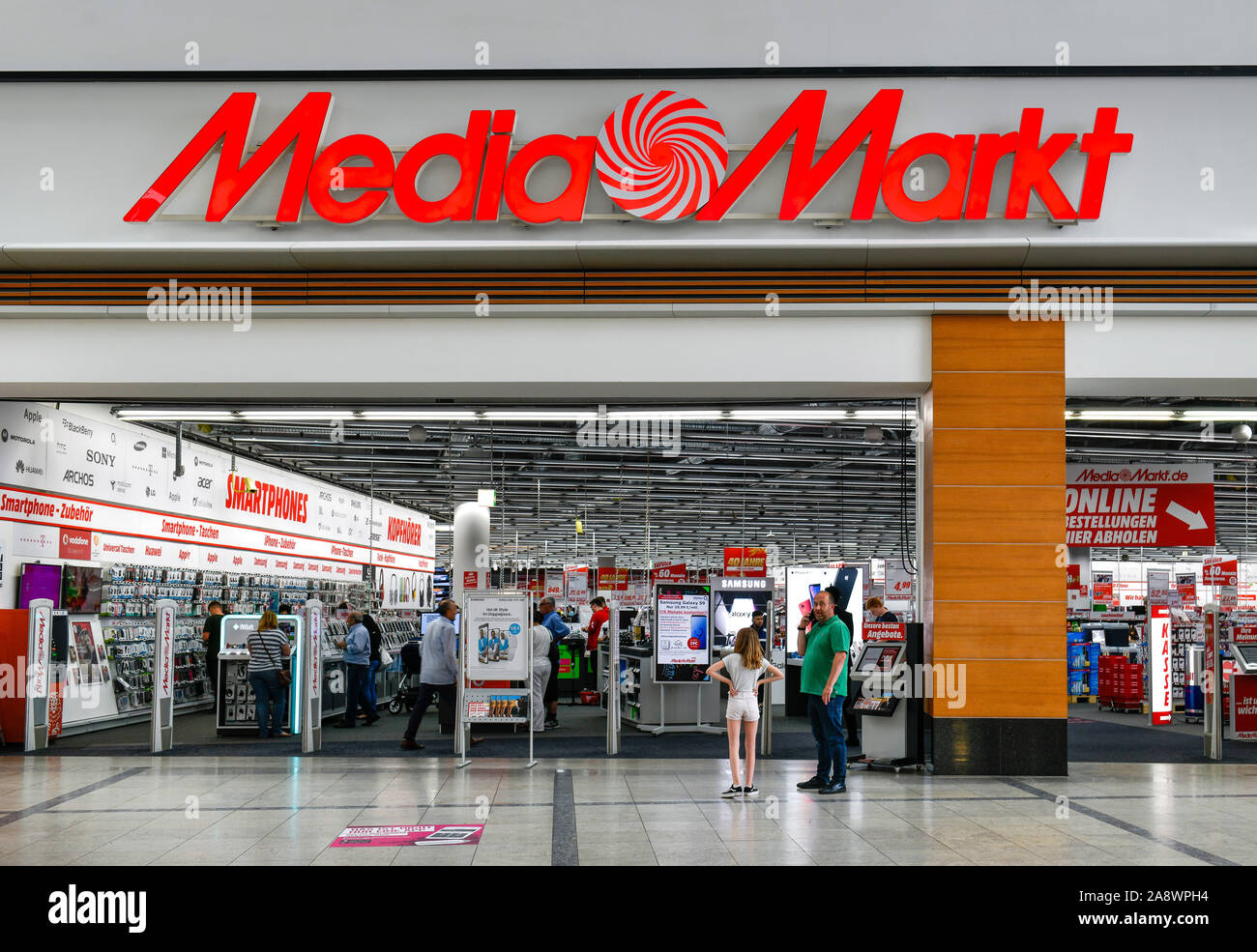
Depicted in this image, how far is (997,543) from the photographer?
32.2ft

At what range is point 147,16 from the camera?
381 inches

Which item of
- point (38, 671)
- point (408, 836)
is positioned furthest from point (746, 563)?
point (408, 836)

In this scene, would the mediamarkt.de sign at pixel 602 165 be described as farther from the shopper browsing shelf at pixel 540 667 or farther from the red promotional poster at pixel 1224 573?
the red promotional poster at pixel 1224 573

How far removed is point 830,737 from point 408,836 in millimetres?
3447

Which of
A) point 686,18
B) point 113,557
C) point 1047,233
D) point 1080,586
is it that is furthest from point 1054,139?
point 1080,586

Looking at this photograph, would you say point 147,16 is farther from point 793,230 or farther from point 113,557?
point 113,557

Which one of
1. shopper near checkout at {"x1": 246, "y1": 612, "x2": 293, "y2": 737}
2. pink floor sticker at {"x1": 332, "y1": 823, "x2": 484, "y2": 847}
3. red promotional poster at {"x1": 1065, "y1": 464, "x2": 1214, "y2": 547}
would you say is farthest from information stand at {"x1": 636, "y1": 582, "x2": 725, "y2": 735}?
red promotional poster at {"x1": 1065, "y1": 464, "x2": 1214, "y2": 547}

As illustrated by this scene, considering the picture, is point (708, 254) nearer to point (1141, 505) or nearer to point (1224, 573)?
point (1141, 505)

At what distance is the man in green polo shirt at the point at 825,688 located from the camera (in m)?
8.64

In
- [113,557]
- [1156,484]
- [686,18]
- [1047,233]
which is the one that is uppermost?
[686,18]

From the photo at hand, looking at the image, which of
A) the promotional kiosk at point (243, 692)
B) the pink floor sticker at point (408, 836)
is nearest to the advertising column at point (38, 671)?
the promotional kiosk at point (243, 692)
